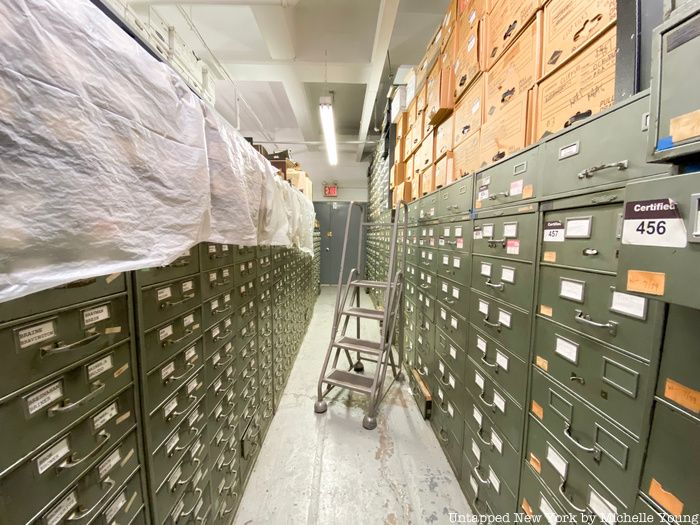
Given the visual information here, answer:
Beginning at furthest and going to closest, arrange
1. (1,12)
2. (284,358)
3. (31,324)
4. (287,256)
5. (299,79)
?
(299,79) < (287,256) < (284,358) < (31,324) < (1,12)

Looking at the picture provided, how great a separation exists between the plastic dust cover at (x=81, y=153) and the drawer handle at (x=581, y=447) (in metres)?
1.14

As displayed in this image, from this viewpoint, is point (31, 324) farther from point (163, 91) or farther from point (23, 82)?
point (163, 91)

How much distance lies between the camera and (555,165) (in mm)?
879

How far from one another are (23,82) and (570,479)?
4.76 feet

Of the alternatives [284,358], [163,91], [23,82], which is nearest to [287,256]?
[284,358]

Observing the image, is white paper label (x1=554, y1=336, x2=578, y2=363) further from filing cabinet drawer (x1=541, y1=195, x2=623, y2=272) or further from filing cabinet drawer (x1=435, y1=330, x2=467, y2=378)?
filing cabinet drawer (x1=435, y1=330, x2=467, y2=378)

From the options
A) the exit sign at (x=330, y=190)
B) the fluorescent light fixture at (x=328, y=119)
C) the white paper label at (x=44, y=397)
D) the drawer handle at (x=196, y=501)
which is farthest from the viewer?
the exit sign at (x=330, y=190)

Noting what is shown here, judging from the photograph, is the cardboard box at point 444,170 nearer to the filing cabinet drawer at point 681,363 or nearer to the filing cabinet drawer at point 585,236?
the filing cabinet drawer at point 585,236

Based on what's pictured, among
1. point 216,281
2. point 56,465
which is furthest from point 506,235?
point 56,465

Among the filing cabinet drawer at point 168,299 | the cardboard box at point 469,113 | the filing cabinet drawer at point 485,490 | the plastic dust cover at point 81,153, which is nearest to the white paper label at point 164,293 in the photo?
the filing cabinet drawer at point 168,299

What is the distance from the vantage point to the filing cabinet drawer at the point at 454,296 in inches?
58.4

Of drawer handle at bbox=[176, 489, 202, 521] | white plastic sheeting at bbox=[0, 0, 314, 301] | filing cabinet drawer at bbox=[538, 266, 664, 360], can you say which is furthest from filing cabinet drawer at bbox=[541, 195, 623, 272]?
drawer handle at bbox=[176, 489, 202, 521]

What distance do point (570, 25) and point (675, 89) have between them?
0.67 meters

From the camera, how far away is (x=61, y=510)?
0.53 m
